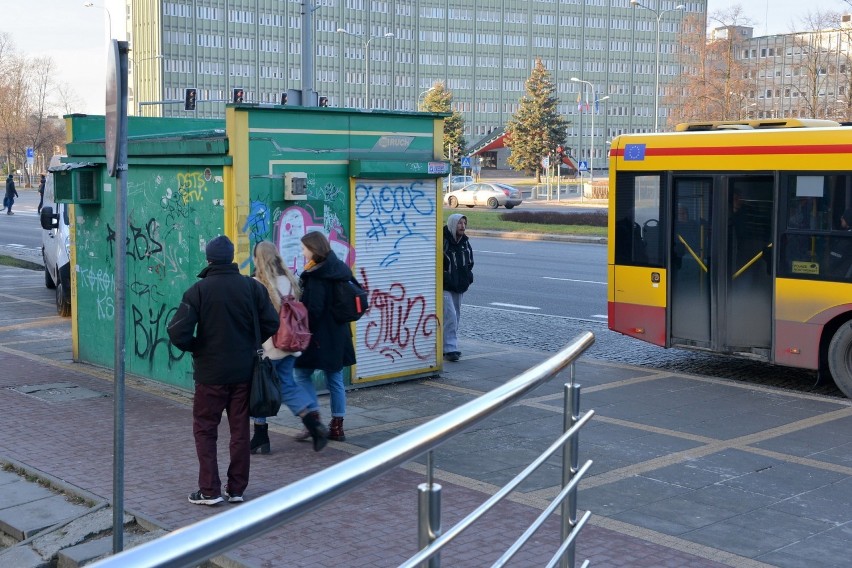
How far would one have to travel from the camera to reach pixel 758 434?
8844 mm

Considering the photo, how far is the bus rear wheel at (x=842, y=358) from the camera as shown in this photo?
1034 centimetres

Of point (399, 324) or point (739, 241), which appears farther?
point (739, 241)

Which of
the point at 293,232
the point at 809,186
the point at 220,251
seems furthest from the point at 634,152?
the point at 220,251

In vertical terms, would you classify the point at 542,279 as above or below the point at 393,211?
below

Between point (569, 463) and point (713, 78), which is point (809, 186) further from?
point (713, 78)

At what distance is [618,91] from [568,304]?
5376 inches

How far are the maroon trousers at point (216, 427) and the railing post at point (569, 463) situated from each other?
3222 mm

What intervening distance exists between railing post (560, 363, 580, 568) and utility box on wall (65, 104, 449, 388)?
587 cm

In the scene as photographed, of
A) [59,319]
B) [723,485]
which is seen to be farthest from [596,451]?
[59,319]

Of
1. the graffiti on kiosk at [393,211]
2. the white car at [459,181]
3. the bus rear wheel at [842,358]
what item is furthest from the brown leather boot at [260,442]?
the white car at [459,181]

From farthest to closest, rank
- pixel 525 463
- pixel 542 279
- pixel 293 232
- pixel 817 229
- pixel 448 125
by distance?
pixel 448 125 < pixel 542 279 < pixel 817 229 < pixel 293 232 < pixel 525 463

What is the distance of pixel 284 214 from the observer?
9688 mm

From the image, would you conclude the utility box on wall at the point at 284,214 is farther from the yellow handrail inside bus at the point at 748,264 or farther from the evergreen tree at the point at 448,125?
the evergreen tree at the point at 448,125

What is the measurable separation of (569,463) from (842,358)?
7.34 m
